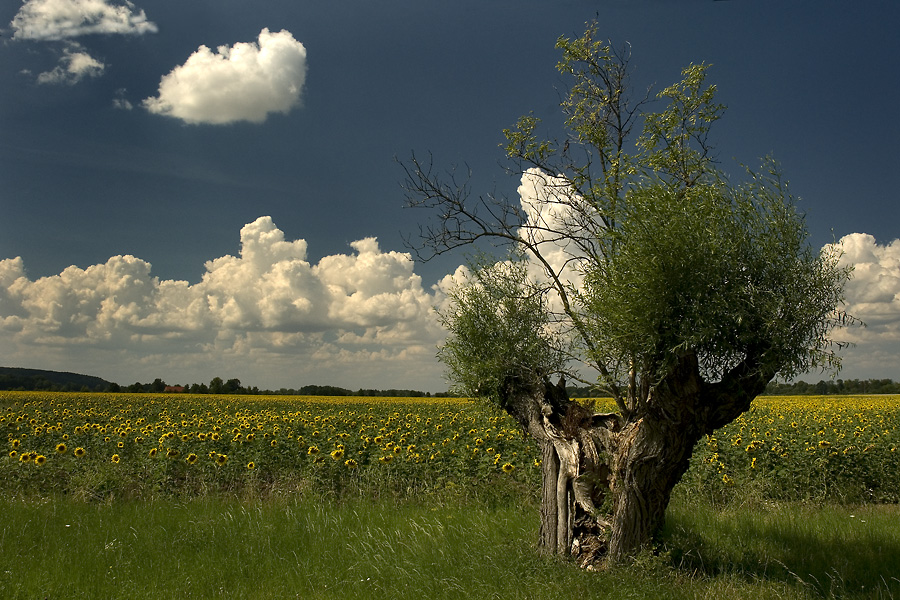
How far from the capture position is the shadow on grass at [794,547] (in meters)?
7.84

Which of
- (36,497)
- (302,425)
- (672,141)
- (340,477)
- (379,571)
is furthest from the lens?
(302,425)

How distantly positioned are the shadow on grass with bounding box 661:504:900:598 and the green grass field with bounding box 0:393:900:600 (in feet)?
0.12

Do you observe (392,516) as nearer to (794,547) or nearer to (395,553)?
(395,553)

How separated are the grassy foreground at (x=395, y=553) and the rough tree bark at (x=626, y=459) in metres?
0.44

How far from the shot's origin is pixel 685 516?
9.94 meters

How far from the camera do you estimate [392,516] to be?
1004 centimetres

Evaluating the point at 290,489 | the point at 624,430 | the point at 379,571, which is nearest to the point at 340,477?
the point at 290,489

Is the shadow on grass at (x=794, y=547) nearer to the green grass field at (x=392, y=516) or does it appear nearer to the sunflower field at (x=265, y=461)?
the green grass field at (x=392, y=516)

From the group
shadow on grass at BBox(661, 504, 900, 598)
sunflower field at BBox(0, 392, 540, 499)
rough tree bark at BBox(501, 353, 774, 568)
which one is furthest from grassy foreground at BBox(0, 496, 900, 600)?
sunflower field at BBox(0, 392, 540, 499)

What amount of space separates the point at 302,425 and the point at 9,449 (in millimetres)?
6784

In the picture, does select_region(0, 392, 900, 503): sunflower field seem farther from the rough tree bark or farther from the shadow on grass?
the rough tree bark

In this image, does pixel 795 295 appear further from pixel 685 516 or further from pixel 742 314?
pixel 685 516

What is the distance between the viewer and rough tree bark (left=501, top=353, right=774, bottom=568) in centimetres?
729

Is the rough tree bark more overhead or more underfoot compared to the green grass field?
more overhead
